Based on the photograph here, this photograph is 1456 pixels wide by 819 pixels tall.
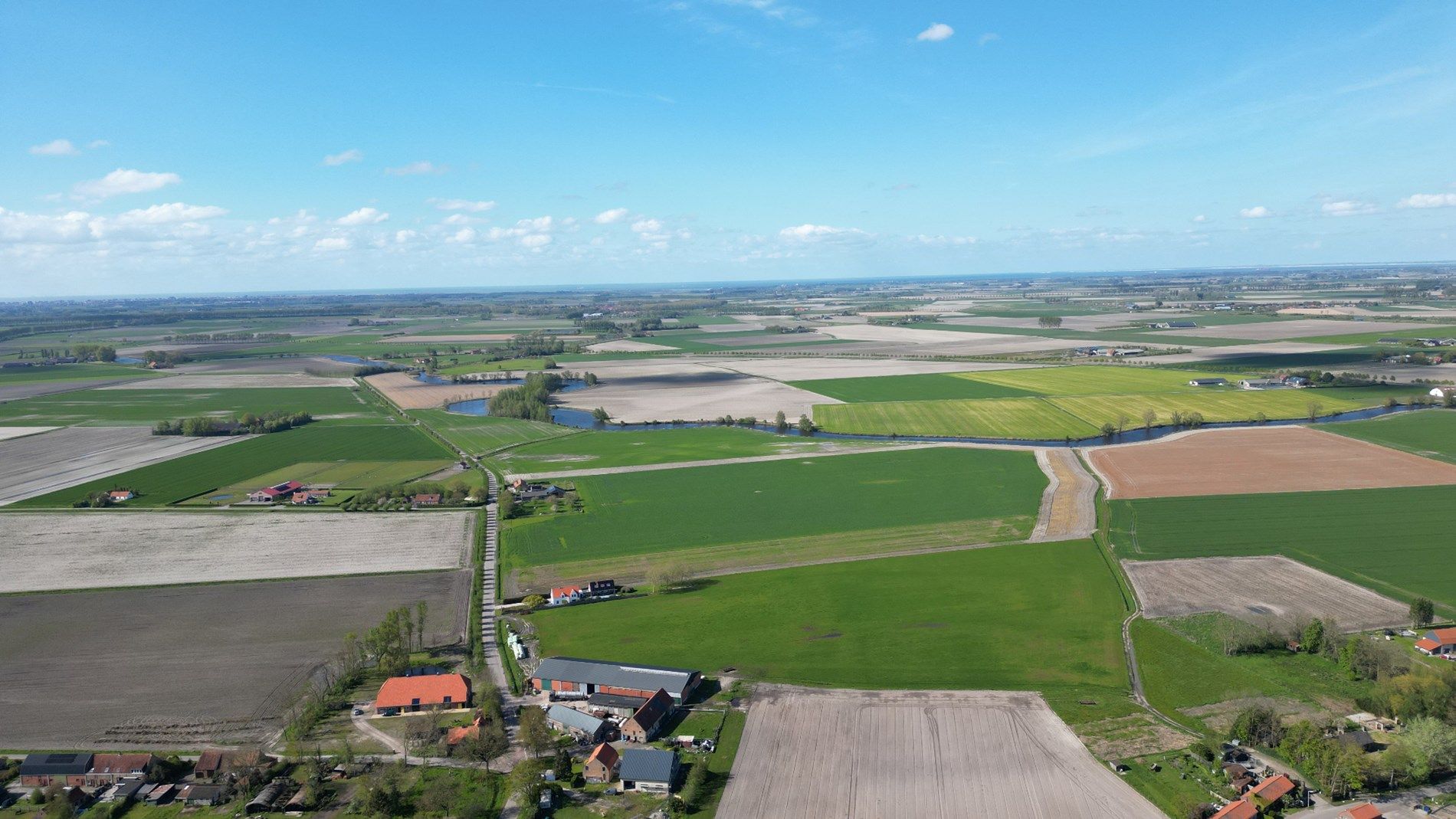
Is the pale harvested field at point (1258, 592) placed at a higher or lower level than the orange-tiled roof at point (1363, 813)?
higher

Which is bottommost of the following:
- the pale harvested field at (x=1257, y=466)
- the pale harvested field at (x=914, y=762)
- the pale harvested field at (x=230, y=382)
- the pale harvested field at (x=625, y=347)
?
the pale harvested field at (x=914, y=762)

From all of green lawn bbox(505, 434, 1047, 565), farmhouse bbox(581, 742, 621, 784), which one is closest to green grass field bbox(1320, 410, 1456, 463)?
green lawn bbox(505, 434, 1047, 565)

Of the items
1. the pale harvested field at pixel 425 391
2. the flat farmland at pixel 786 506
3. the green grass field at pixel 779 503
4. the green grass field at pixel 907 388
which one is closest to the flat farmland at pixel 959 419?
Answer: the green grass field at pixel 907 388

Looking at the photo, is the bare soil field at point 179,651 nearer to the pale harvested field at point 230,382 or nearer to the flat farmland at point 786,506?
the flat farmland at point 786,506

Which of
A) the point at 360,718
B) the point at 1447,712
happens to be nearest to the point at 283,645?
the point at 360,718

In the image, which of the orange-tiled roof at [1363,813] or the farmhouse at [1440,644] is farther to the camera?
the farmhouse at [1440,644]

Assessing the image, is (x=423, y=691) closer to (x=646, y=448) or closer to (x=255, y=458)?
(x=646, y=448)

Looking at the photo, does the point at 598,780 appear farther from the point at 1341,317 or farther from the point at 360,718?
the point at 1341,317
